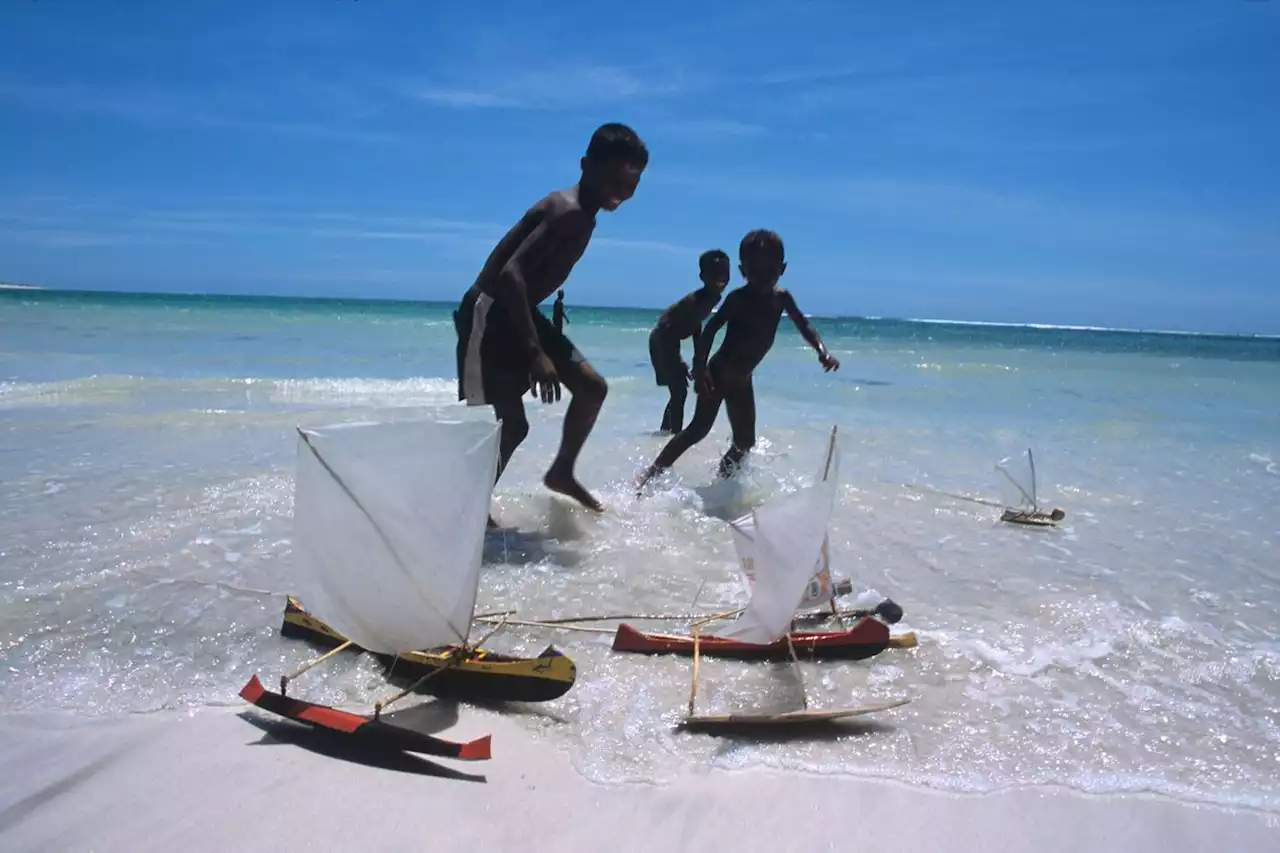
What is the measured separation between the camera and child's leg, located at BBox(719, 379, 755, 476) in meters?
5.48

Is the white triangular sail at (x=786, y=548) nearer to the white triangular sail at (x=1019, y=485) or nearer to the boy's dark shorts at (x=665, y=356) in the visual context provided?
the white triangular sail at (x=1019, y=485)

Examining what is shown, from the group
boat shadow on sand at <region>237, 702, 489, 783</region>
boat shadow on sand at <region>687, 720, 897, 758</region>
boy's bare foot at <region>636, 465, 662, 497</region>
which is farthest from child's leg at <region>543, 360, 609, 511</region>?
boat shadow on sand at <region>687, 720, 897, 758</region>

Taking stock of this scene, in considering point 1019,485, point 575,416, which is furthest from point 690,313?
point 1019,485

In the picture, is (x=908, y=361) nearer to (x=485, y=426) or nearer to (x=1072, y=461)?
(x=1072, y=461)

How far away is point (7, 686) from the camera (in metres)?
2.51

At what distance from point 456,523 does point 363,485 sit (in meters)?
0.26

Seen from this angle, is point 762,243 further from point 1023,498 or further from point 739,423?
point 1023,498

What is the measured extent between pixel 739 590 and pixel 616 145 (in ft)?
6.22

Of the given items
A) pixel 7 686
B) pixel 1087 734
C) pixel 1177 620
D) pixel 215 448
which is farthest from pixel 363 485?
pixel 215 448

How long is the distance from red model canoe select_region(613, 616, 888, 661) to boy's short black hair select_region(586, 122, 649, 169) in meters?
2.04

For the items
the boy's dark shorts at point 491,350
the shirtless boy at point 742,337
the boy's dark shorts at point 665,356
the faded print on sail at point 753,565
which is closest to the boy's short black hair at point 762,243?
the shirtless boy at point 742,337

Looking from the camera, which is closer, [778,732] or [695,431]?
[778,732]

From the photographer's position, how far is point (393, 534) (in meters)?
2.36

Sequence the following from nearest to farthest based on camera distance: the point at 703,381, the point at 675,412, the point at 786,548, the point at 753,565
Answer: the point at 786,548 < the point at 753,565 < the point at 703,381 < the point at 675,412
